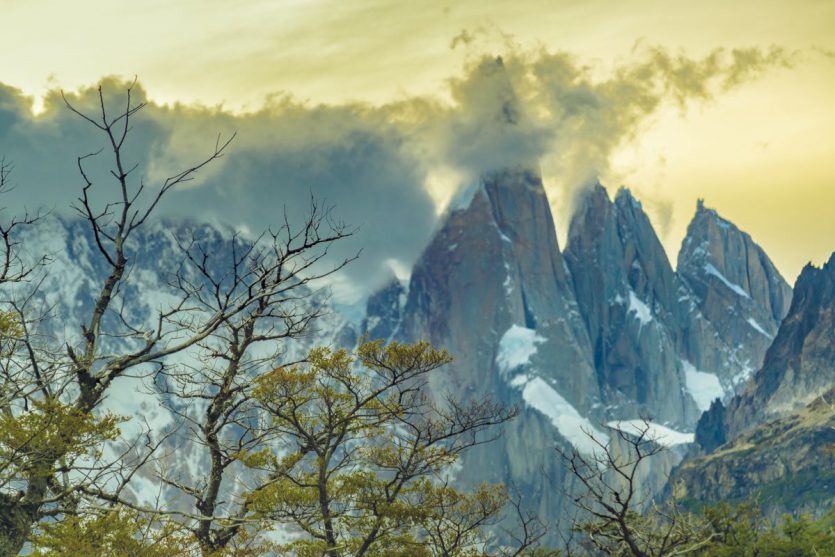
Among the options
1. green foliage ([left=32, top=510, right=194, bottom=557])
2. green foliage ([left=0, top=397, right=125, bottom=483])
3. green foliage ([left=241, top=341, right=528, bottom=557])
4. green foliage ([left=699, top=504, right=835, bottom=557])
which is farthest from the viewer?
green foliage ([left=699, top=504, right=835, bottom=557])

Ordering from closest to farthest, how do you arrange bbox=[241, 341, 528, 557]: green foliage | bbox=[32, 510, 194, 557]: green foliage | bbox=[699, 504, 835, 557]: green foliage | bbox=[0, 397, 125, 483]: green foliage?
bbox=[0, 397, 125, 483]: green foliage → bbox=[32, 510, 194, 557]: green foliage → bbox=[241, 341, 528, 557]: green foliage → bbox=[699, 504, 835, 557]: green foliage

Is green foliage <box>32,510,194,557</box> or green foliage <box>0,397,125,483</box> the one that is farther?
green foliage <box>32,510,194,557</box>

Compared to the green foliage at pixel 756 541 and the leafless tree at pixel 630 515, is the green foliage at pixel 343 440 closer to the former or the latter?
the leafless tree at pixel 630 515

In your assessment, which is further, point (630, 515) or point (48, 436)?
point (630, 515)

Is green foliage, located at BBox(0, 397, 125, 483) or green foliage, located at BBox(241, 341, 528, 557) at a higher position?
green foliage, located at BBox(241, 341, 528, 557)

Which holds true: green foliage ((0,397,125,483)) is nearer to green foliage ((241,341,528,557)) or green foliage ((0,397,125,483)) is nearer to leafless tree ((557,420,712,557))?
leafless tree ((557,420,712,557))

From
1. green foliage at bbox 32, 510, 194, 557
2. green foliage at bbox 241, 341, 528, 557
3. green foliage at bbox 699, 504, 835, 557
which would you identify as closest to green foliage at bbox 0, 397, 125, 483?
green foliage at bbox 32, 510, 194, 557

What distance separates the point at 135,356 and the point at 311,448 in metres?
15.8

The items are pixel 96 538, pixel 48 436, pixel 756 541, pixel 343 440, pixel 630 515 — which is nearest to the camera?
pixel 48 436

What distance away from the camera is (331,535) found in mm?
33719

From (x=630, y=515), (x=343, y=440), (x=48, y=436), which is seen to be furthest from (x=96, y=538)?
(x=630, y=515)

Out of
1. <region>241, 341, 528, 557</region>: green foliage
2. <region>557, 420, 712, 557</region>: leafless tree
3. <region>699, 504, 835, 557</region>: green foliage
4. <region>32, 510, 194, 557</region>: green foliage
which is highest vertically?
<region>699, 504, 835, 557</region>: green foliage

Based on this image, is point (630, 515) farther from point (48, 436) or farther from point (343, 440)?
point (48, 436)

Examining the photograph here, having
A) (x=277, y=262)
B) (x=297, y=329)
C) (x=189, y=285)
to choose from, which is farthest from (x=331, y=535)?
Result: (x=277, y=262)
